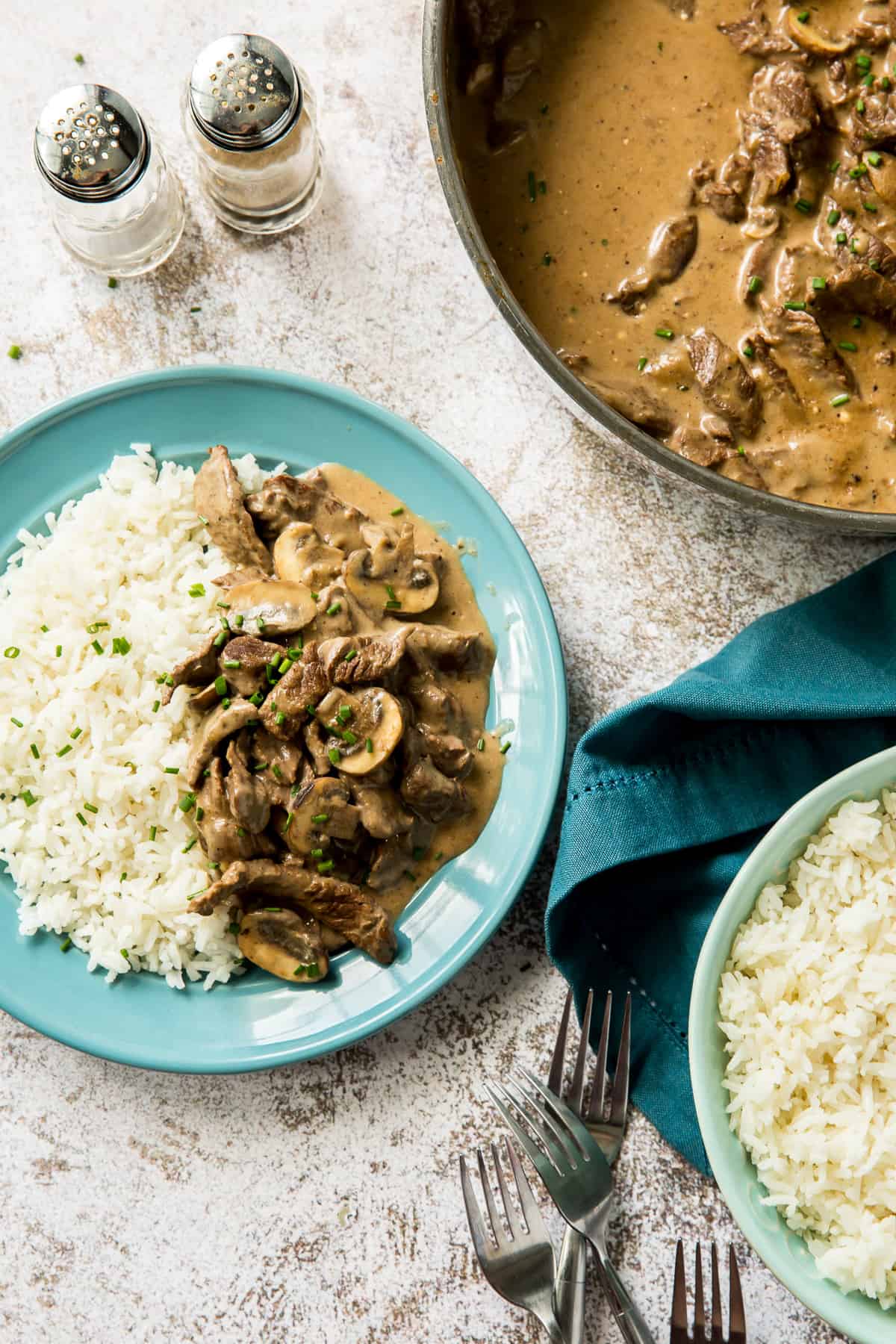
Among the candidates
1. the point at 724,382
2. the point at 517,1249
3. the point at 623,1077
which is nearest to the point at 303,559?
the point at 724,382

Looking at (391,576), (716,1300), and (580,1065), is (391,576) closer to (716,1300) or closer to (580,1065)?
(580,1065)

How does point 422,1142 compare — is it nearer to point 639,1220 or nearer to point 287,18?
point 639,1220

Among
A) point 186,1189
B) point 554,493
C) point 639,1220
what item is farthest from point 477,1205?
point 554,493

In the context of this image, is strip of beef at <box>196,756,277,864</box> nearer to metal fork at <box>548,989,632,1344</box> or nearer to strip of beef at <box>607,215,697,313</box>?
metal fork at <box>548,989,632,1344</box>

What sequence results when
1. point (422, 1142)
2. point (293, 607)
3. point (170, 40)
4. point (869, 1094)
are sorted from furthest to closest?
point (170, 40) → point (422, 1142) → point (293, 607) → point (869, 1094)

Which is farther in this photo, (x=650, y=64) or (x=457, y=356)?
(x=457, y=356)

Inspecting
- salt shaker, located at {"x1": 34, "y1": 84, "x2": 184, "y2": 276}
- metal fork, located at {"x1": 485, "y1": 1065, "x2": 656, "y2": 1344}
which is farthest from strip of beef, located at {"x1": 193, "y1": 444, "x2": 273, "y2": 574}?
metal fork, located at {"x1": 485, "y1": 1065, "x2": 656, "y2": 1344}
